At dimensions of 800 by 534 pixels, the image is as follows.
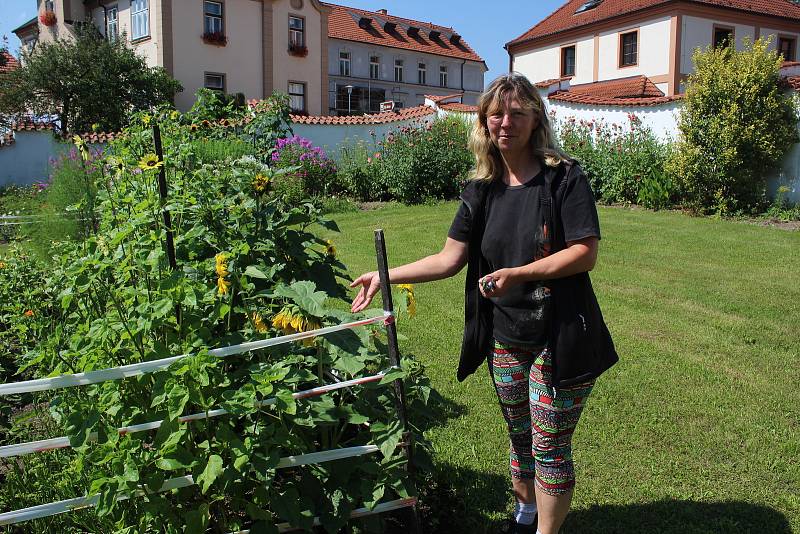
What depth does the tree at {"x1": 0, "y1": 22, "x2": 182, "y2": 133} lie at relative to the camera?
2122cm

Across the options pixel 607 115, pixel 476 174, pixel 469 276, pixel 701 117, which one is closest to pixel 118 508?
pixel 469 276

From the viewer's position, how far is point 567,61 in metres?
27.4

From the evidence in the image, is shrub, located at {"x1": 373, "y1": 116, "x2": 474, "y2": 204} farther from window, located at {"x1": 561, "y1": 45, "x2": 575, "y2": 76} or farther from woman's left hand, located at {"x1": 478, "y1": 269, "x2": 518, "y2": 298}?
window, located at {"x1": 561, "y1": 45, "x2": 575, "y2": 76}

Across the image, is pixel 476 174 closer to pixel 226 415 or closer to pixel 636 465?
pixel 226 415

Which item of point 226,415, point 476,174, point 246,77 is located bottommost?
point 226,415

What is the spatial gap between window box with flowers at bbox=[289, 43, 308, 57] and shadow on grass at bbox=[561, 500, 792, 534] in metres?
27.1

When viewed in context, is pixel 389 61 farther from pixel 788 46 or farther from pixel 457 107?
pixel 457 107

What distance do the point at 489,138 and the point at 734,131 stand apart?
972cm

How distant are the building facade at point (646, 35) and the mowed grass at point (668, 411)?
18.3 metres

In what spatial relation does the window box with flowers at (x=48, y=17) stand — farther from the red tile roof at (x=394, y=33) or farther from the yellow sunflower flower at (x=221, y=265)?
the yellow sunflower flower at (x=221, y=265)

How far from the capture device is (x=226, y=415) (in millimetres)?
1954

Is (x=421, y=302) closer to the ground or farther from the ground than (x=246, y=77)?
closer to the ground

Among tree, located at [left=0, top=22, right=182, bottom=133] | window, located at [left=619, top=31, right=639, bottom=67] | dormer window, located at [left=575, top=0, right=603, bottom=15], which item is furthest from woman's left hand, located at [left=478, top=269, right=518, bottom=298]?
dormer window, located at [left=575, top=0, right=603, bottom=15]

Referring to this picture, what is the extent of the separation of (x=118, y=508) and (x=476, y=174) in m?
1.52
